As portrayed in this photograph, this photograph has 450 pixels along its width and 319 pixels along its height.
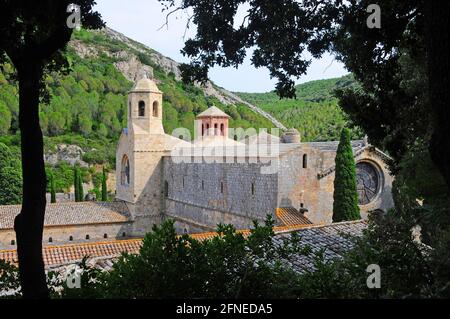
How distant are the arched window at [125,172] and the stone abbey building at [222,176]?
0.07 meters

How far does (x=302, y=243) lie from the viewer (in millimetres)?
10766

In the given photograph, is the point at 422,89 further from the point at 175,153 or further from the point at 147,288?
the point at 175,153

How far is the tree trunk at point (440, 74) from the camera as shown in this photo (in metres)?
3.64

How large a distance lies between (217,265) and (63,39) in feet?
9.61

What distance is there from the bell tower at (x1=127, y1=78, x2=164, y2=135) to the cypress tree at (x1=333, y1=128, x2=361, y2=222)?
1498 centimetres

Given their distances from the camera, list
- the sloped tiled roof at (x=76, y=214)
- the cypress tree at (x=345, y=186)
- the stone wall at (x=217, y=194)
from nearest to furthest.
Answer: the cypress tree at (x=345, y=186) → the stone wall at (x=217, y=194) → the sloped tiled roof at (x=76, y=214)

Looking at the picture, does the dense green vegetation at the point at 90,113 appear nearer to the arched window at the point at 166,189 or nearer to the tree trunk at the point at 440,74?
the arched window at the point at 166,189

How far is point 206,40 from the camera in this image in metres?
7.13

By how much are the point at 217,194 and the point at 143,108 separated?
10.1 metres

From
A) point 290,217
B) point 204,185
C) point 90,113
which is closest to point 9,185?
point 204,185

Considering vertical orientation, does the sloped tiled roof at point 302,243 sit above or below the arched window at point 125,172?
below

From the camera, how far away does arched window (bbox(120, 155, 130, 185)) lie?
32903 millimetres

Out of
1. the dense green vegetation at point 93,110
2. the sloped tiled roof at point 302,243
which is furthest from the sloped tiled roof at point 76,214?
the dense green vegetation at point 93,110
